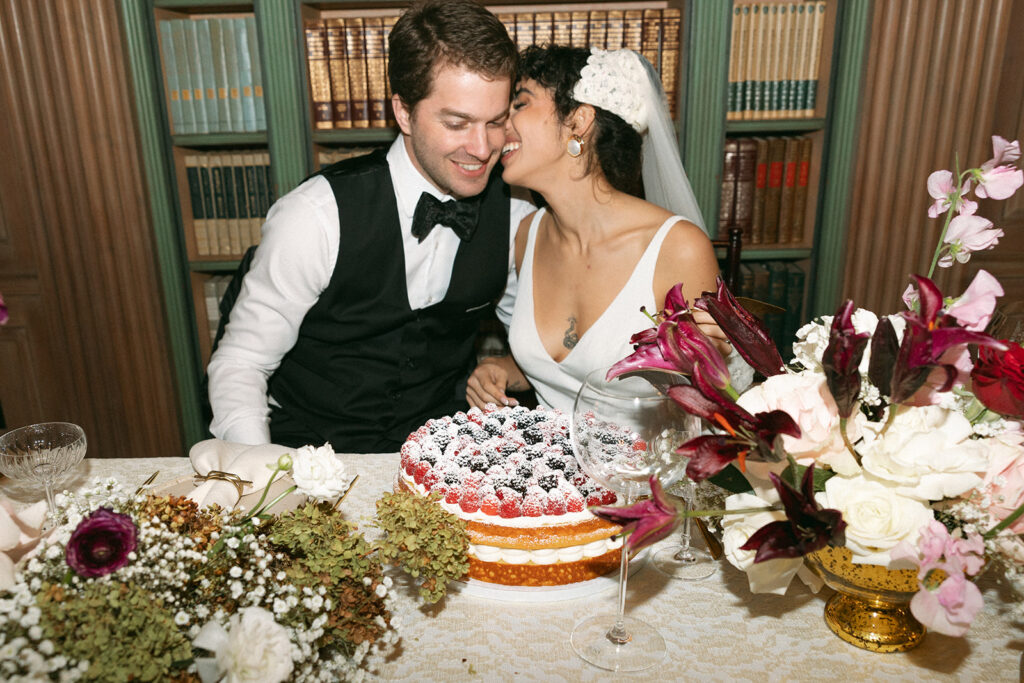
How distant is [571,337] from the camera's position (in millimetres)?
1952

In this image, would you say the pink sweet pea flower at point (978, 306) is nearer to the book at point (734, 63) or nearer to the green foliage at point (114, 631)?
the green foliage at point (114, 631)

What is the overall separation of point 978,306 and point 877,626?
1.31 feet

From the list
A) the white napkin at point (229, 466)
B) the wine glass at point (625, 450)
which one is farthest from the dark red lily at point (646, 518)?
the white napkin at point (229, 466)

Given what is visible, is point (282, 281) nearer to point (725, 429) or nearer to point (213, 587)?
point (213, 587)

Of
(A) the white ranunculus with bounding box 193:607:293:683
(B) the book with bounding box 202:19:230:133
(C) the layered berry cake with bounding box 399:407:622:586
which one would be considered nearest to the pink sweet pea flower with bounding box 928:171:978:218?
(C) the layered berry cake with bounding box 399:407:622:586

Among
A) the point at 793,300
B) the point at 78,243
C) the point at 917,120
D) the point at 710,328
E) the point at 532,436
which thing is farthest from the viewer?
the point at 793,300

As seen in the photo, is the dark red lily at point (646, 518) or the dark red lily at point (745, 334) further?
the dark red lily at point (745, 334)

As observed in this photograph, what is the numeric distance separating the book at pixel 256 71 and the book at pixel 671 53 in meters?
1.37

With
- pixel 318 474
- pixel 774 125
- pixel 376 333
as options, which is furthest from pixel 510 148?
pixel 318 474

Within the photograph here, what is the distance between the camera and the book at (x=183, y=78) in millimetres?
2430

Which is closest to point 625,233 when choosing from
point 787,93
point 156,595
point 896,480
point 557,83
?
point 557,83

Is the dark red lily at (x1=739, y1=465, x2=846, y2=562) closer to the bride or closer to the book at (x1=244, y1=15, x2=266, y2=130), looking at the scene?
the bride

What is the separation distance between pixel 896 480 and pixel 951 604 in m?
0.12

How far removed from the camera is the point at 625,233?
6.34 ft
